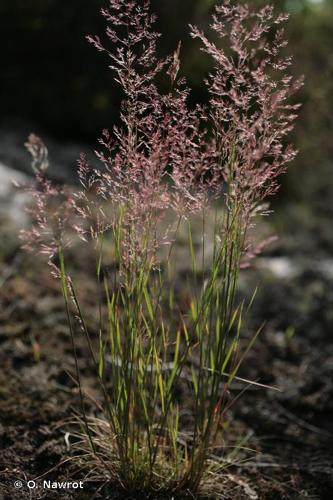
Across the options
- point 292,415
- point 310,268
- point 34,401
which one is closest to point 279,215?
point 310,268

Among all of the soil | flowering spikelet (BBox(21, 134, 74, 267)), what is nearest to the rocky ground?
the soil

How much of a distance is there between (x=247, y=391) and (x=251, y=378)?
0.43 feet

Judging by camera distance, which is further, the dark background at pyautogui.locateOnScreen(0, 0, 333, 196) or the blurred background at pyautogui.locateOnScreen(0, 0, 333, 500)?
the dark background at pyautogui.locateOnScreen(0, 0, 333, 196)

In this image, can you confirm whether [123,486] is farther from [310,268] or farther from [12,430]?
[310,268]

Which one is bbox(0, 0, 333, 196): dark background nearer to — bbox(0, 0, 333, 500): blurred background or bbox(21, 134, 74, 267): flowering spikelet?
bbox(0, 0, 333, 500): blurred background

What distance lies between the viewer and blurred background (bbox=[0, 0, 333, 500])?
2.52 metres

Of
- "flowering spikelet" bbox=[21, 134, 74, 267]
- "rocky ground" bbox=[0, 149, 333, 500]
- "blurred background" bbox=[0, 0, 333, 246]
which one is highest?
"blurred background" bbox=[0, 0, 333, 246]

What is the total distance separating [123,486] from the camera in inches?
67.5

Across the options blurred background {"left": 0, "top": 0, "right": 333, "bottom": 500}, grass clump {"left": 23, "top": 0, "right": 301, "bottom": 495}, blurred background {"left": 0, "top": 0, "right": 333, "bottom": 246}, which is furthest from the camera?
blurred background {"left": 0, "top": 0, "right": 333, "bottom": 246}

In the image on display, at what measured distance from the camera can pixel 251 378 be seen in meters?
2.85

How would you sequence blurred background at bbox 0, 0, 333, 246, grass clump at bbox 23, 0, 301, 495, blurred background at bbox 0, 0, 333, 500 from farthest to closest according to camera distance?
blurred background at bbox 0, 0, 333, 246 → blurred background at bbox 0, 0, 333, 500 → grass clump at bbox 23, 0, 301, 495

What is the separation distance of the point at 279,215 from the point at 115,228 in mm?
3891

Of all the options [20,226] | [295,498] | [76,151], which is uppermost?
[76,151]

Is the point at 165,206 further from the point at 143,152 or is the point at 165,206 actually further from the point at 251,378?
the point at 251,378
